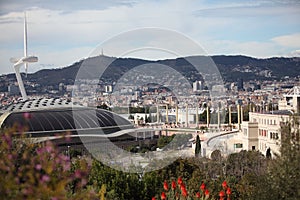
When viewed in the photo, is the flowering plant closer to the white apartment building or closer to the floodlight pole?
the white apartment building

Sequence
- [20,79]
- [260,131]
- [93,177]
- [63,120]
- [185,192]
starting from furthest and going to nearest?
[20,79]
[63,120]
[260,131]
[93,177]
[185,192]

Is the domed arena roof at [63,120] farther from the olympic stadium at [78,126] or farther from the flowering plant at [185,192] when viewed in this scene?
the flowering plant at [185,192]

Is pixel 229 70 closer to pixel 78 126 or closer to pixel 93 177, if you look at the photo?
pixel 78 126

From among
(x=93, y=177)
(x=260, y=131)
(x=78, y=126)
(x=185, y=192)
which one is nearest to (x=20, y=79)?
(x=78, y=126)

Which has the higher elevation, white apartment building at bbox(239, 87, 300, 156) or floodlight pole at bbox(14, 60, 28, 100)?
floodlight pole at bbox(14, 60, 28, 100)

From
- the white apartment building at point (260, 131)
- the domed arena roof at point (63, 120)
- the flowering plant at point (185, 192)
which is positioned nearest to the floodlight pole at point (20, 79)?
the domed arena roof at point (63, 120)

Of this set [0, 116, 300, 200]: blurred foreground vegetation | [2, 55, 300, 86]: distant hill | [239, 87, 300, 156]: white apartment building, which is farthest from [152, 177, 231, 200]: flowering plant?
[2, 55, 300, 86]: distant hill
